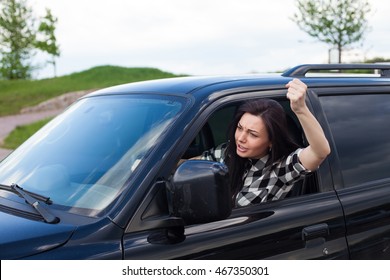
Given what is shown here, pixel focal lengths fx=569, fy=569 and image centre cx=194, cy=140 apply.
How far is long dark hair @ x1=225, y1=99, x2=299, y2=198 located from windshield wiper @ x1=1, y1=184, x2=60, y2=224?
0.96m

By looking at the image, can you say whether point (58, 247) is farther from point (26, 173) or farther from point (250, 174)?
point (250, 174)

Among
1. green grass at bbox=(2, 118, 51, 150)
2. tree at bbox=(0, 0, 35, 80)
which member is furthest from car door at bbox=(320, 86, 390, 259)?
tree at bbox=(0, 0, 35, 80)

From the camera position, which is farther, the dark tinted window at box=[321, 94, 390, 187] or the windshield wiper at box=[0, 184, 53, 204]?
the dark tinted window at box=[321, 94, 390, 187]

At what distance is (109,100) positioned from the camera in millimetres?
3055

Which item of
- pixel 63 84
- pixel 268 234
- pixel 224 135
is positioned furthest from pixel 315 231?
pixel 63 84

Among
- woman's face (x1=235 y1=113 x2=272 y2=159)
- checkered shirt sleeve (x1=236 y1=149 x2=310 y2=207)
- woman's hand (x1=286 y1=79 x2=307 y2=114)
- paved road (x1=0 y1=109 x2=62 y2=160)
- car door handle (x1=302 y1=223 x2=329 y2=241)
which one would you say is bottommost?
paved road (x1=0 y1=109 x2=62 y2=160)

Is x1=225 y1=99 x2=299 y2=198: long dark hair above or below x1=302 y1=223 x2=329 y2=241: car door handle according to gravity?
above

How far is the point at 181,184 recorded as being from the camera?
2.11 m

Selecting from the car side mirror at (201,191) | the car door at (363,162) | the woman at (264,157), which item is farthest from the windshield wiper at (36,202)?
the car door at (363,162)

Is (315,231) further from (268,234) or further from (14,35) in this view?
(14,35)

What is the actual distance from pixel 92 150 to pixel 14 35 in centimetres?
4543

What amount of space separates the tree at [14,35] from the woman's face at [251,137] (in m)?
44.9

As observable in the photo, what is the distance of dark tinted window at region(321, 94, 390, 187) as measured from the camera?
9.78 ft

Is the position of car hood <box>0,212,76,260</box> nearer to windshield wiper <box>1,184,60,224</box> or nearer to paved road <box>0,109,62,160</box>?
windshield wiper <box>1,184,60,224</box>
